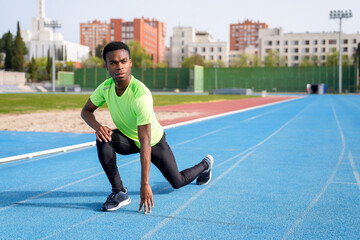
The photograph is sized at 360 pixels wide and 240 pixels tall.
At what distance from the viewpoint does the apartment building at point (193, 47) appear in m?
137

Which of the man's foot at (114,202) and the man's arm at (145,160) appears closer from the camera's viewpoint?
the man's arm at (145,160)

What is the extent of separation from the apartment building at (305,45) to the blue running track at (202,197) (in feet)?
405

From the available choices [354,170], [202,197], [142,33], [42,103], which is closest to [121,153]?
[202,197]

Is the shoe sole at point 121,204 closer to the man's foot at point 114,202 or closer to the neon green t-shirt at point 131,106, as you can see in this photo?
the man's foot at point 114,202

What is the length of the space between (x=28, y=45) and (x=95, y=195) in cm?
14284

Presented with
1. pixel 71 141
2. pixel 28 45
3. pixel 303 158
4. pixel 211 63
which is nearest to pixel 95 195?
pixel 303 158

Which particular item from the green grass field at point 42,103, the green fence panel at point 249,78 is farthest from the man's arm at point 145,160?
the green fence panel at point 249,78

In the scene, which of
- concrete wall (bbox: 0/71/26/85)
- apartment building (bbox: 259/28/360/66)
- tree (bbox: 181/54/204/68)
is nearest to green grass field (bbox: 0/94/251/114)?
concrete wall (bbox: 0/71/26/85)

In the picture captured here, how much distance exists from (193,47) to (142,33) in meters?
17.7

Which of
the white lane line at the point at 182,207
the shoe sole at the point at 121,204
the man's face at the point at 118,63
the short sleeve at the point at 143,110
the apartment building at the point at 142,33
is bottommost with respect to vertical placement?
the white lane line at the point at 182,207

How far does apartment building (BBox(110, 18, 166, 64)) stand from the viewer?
13950 cm

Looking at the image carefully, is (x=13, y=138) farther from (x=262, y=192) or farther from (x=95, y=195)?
(x=262, y=192)

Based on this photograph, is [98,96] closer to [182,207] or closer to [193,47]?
[182,207]

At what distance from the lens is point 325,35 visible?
413 ft
